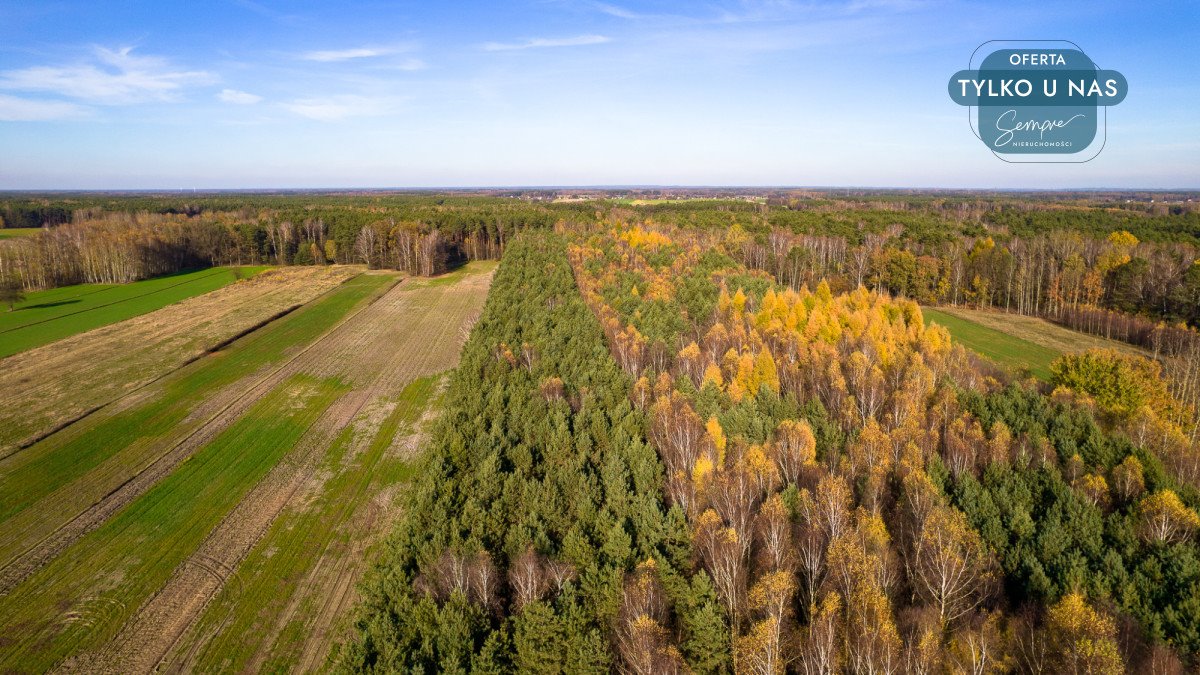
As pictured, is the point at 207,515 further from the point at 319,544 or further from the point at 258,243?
the point at 258,243

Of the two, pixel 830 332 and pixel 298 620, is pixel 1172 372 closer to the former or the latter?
pixel 830 332

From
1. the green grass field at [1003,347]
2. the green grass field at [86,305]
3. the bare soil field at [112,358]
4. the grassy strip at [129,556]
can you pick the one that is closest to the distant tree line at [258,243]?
the green grass field at [86,305]

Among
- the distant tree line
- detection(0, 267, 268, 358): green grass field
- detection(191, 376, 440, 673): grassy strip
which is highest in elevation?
the distant tree line

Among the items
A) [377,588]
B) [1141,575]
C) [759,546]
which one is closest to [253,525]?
[377,588]

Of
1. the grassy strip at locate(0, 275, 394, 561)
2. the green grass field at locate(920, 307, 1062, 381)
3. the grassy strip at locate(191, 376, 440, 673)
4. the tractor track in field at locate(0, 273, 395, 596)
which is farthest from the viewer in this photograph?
the green grass field at locate(920, 307, 1062, 381)

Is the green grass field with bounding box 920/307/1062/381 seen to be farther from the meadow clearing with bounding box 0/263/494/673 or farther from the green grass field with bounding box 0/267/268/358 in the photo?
the green grass field with bounding box 0/267/268/358

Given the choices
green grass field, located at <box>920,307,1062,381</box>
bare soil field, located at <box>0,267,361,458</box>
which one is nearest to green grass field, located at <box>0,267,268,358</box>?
bare soil field, located at <box>0,267,361,458</box>
